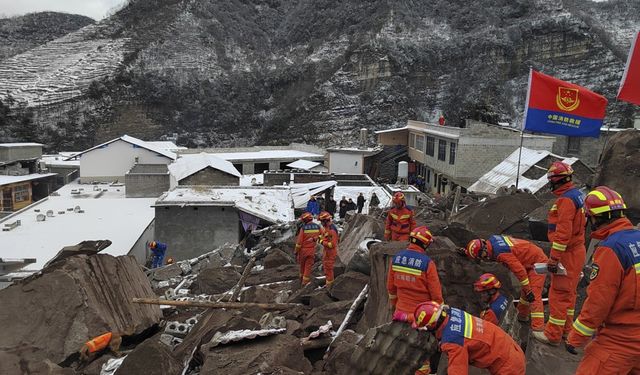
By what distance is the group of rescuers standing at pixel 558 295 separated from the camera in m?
3.39

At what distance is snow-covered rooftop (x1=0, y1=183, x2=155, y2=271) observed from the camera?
14979mm

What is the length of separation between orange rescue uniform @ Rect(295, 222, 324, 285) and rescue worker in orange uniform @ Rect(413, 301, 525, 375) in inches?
206

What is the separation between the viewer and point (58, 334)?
6.09 m

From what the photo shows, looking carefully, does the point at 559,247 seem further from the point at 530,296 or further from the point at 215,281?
the point at 215,281

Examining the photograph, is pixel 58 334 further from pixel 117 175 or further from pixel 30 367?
pixel 117 175

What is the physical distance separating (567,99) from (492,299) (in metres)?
7.13

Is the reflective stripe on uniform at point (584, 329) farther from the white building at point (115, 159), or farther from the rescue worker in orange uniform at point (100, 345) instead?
the white building at point (115, 159)

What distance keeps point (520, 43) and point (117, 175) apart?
51.1m

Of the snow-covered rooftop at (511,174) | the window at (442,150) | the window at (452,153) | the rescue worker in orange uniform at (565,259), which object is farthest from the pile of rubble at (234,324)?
the window at (442,150)

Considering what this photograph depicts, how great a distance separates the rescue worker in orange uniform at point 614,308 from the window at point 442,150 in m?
28.4

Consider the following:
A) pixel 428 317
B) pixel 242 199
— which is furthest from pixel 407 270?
pixel 242 199

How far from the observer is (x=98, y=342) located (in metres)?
6.02

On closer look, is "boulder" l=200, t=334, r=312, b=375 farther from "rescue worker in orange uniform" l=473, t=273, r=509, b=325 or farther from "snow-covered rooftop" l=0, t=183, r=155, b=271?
"snow-covered rooftop" l=0, t=183, r=155, b=271

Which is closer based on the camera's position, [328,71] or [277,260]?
[277,260]
